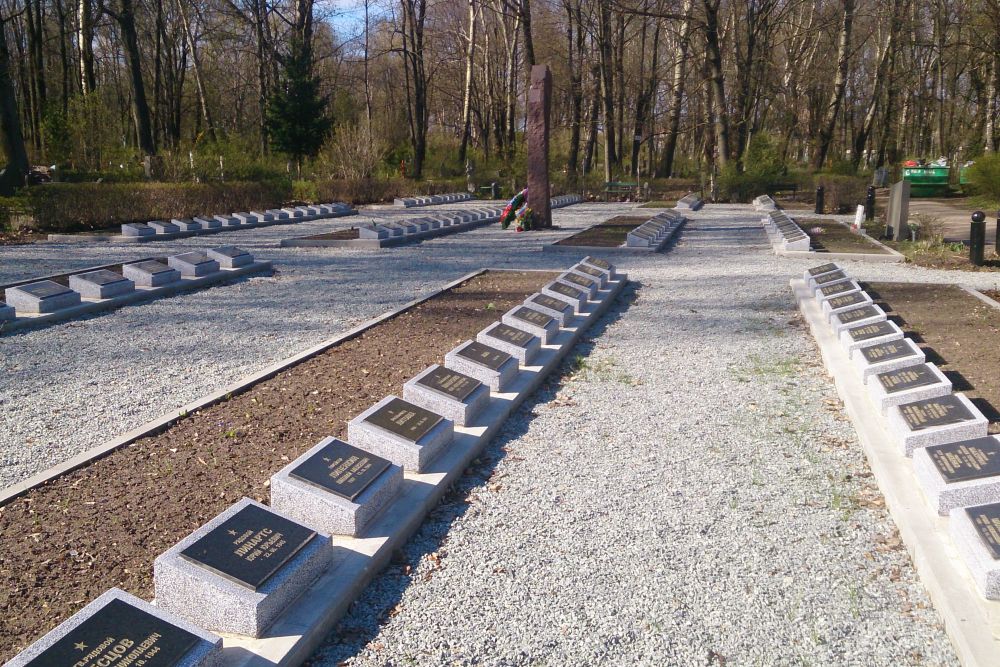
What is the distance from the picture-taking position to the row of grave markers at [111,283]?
8469 millimetres

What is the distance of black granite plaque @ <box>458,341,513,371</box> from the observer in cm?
589

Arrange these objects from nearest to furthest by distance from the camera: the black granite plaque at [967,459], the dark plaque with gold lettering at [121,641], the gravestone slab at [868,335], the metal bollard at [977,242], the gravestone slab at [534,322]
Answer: the dark plaque with gold lettering at [121,641], the black granite plaque at [967,459], the gravestone slab at [868,335], the gravestone slab at [534,322], the metal bollard at [977,242]

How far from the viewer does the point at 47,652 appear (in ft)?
7.88

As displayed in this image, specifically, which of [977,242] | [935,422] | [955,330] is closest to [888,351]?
[935,422]

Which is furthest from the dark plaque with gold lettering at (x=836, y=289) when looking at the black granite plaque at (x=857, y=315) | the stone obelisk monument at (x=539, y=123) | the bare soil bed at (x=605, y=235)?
the stone obelisk monument at (x=539, y=123)

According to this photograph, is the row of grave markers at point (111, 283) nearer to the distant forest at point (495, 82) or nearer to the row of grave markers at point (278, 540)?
the row of grave markers at point (278, 540)

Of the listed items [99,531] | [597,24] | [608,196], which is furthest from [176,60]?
[99,531]

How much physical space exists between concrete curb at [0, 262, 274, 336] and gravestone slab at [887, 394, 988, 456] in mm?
7820

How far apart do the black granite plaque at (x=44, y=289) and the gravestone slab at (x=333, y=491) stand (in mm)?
6039

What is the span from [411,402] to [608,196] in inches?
1174

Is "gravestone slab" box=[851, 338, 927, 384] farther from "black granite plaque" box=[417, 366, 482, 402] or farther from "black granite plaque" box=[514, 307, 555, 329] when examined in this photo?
"black granite plaque" box=[417, 366, 482, 402]

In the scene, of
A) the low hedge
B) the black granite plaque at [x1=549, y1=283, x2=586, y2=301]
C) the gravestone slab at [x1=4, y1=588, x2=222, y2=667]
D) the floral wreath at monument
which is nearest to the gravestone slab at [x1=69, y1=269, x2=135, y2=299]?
the black granite plaque at [x1=549, y1=283, x2=586, y2=301]

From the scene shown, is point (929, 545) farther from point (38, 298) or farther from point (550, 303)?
point (38, 298)

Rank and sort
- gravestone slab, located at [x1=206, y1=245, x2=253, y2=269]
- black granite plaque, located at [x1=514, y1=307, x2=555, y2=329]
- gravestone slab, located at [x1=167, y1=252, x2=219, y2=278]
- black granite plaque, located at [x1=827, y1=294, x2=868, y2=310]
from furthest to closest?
gravestone slab, located at [x1=206, y1=245, x2=253, y2=269]
gravestone slab, located at [x1=167, y1=252, x2=219, y2=278]
black granite plaque, located at [x1=827, y1=294, x2=868, y2=310]
black granite plaque, located at [x1=514, y1=307, x2=555, y2=329]
